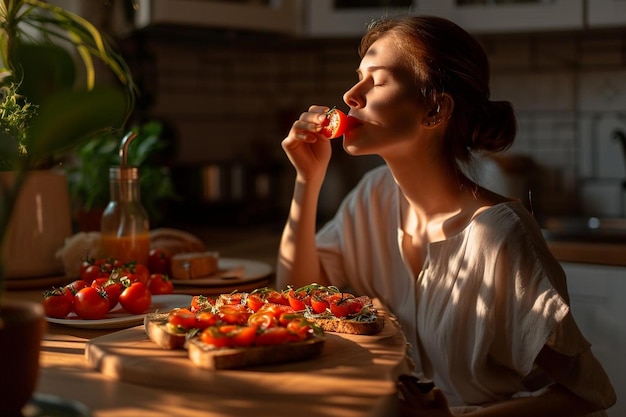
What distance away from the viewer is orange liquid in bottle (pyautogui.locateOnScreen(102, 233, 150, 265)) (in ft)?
5.50

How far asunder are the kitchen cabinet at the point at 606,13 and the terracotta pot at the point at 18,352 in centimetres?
205

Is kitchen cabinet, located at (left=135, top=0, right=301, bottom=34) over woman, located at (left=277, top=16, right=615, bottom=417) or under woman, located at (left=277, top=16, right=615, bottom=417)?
over

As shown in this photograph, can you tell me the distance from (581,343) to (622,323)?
0.92 m

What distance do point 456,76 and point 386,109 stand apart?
0.16m

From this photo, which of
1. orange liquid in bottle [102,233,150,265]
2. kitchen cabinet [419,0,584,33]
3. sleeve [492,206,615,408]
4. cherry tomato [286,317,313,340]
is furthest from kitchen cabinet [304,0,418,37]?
cherry tomato [286,317,313,340]

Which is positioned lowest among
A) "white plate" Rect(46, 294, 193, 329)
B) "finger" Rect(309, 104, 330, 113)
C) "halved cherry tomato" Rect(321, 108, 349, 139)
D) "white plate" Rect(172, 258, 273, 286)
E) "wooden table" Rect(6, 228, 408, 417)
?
"white plate" Rect(172, 258, 273, 286)

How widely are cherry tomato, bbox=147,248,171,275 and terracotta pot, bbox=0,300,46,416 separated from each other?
0.86 metres

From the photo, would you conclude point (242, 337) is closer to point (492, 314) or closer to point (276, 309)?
point (276, 309)

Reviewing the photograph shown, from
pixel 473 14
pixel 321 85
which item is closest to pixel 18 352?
pixel 473 14

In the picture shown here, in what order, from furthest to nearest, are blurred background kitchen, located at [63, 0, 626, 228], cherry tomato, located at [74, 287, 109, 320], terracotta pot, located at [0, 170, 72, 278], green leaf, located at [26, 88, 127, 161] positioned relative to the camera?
blurred background kitchen, located at [63, 0, 626, 228] < terracotta pot, located at [0, 170, 72, 278] < cherry tomato, located at [74, 287, 109, 320] < green leaf, located at [26, 88, 127, 161]

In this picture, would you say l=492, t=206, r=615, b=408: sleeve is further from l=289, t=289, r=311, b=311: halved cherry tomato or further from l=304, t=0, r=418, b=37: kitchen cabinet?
l=304, t=0, r=418, b=37: kitchen cabinet

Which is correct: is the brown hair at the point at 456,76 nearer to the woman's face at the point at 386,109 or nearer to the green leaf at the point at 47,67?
the woman's face at the point at 386,109

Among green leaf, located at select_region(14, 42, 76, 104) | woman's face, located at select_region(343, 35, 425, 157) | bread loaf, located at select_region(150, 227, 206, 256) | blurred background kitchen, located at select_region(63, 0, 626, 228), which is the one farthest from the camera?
blurred background kitchen, located at select_region(63, 0, 626, 228)

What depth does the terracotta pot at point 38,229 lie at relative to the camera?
1.72 metres
